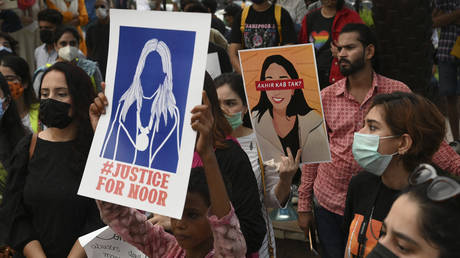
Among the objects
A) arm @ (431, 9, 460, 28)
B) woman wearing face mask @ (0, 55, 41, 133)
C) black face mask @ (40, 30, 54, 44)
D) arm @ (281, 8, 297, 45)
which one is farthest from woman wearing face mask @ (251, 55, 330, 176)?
black face mask @ (40, 30, 54, 44)

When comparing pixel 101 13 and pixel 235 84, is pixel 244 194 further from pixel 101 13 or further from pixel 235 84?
pixel 101 13

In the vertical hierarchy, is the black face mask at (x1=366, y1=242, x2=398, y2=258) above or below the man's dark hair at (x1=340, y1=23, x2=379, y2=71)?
below

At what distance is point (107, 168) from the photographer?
245 cm

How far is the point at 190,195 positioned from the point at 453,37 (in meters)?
5.49

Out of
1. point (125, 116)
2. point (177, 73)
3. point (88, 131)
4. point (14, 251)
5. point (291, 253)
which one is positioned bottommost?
point (291, 253)

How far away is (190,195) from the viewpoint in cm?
256

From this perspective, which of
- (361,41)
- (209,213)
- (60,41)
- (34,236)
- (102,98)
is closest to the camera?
(209,213)

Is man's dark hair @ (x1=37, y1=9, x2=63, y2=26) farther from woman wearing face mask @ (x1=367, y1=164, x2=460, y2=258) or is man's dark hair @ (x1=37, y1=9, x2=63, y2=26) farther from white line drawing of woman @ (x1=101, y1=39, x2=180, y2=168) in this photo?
woman wearing face mask @ (x1=367, y1=164, x2=460, y2=258)

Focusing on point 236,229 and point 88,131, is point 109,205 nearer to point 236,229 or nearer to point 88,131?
point 236,229

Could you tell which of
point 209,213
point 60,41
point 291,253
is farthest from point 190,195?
point 60,41

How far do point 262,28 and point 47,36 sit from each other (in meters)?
2.99

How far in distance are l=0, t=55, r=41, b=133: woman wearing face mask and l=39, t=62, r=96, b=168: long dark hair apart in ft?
6.06

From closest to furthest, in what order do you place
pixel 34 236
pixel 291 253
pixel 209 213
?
pixel 209 213 → pixel 34 236 → pixel 291 253

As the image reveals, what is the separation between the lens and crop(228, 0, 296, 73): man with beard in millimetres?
6172
